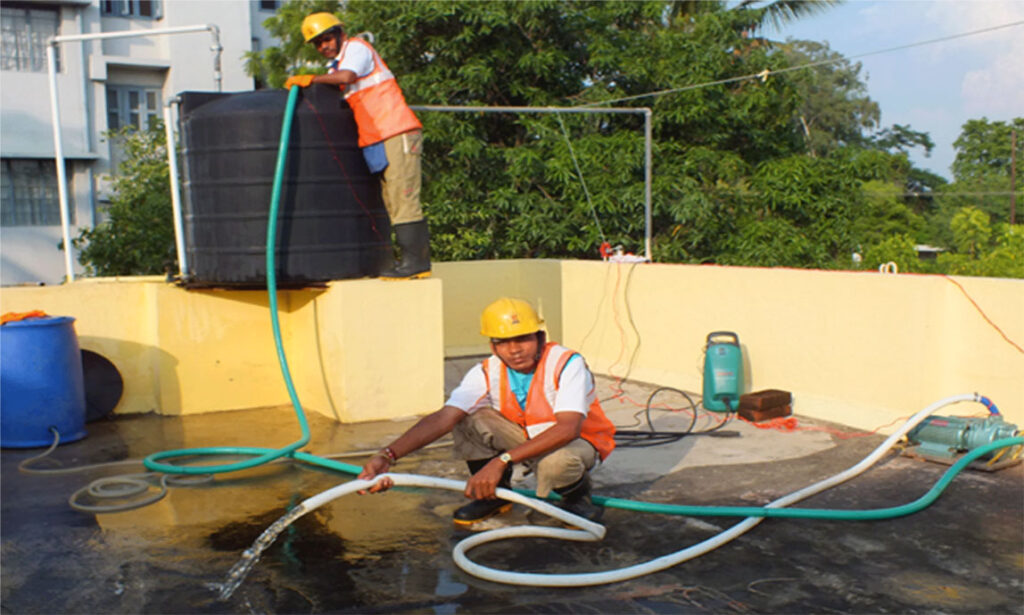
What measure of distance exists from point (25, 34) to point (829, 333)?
2346cm

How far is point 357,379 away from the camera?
667 cm

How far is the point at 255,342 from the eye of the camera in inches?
286

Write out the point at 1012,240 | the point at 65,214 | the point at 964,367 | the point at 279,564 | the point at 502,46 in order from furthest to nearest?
the point at 1012,240
the point at 502,46
the point at 65,214
the point at 964,367
the point at 279,564

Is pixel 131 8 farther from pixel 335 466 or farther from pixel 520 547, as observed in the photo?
pixel 520 547

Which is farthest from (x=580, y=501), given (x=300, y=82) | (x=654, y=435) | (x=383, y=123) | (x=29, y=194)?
(x=29, y=194)

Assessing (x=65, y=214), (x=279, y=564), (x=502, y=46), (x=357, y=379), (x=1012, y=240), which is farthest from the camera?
(x=1012, y=240)

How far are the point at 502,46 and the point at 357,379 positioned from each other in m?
10.0

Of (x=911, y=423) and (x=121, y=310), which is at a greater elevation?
(x=121, y=310)

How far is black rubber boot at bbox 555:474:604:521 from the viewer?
14.0 ft

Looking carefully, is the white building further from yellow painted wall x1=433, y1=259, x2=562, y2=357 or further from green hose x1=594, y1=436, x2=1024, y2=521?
green hose x1=594, y1=436, x2=1024, y2=521

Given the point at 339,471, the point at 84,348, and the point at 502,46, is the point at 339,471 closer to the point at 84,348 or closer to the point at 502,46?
the point at 84,348

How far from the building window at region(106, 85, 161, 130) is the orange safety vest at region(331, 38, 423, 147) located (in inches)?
823

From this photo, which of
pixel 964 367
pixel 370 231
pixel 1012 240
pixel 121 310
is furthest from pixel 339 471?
pixel 1012 240

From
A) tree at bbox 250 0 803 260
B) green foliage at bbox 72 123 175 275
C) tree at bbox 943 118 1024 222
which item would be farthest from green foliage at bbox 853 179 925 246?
green foliage at bbox 72 123 175 275
